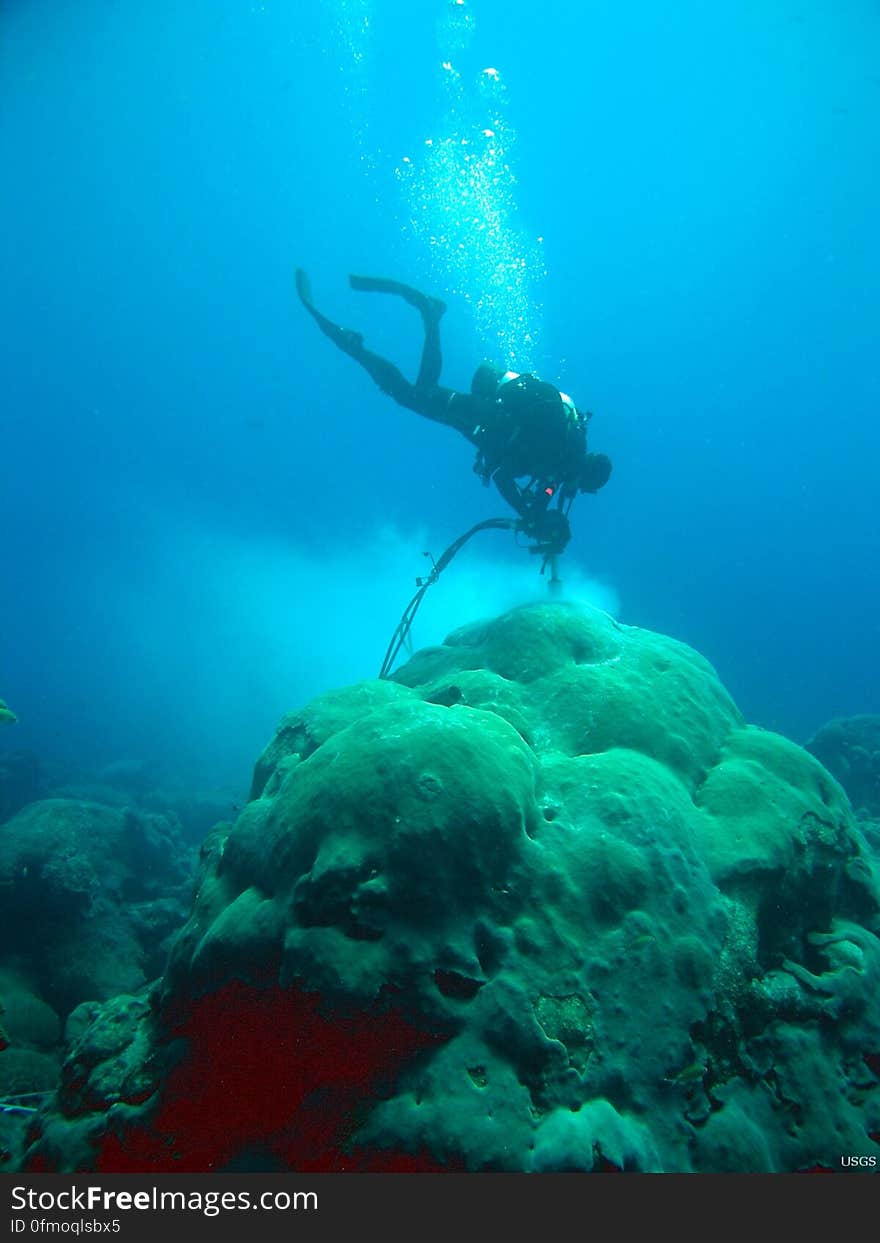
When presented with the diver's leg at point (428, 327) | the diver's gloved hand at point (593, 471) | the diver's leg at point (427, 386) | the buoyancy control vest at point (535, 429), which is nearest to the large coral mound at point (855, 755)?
the diver's gloved hand at point (593, 471)

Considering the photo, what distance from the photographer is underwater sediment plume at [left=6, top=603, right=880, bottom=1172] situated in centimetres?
277

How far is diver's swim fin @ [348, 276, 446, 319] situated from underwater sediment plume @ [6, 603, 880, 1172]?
790 centimetres

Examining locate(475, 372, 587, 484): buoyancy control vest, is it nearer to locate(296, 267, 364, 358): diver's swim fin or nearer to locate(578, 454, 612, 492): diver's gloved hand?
locate(578, 454, 612, 492): diver's gloved hand

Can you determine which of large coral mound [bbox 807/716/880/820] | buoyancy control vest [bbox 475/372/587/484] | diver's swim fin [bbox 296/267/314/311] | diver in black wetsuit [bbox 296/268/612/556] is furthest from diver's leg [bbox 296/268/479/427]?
large coral mound [bbox 807/716/880/820]

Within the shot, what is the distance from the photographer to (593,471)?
7.97 meters

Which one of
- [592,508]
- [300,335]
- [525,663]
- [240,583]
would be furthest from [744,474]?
[525,663]

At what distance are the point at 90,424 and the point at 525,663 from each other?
124 metres

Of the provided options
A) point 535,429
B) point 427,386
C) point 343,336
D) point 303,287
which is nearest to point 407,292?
point 343,336

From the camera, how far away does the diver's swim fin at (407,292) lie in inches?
381

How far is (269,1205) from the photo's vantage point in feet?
8.87

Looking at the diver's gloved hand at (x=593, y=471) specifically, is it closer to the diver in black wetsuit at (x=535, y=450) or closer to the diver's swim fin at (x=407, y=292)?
the diver in black wetsuit at (x=535, y=450)

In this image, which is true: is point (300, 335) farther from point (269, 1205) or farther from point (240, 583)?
point (269, 1205)

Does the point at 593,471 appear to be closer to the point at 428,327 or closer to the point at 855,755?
the point at 428,327

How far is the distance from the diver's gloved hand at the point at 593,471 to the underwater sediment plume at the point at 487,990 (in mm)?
4563
